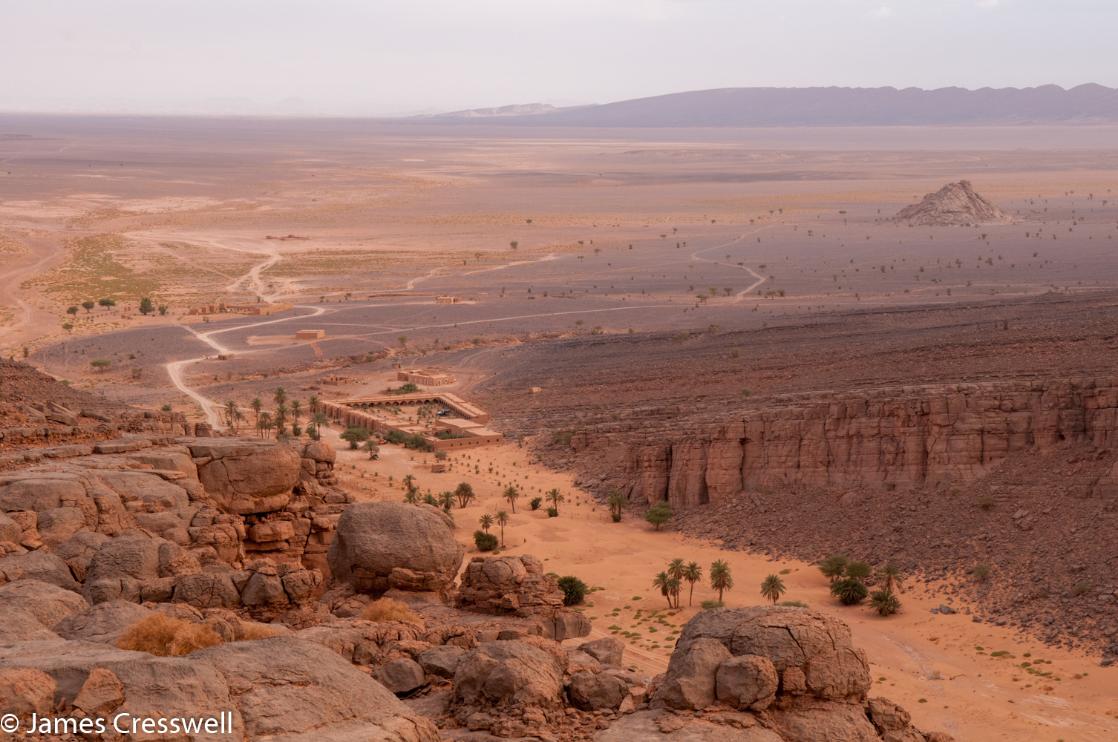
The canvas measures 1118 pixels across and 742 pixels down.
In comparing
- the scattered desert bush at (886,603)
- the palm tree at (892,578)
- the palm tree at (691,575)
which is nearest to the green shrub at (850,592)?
the scattered desert bush at (886,603)

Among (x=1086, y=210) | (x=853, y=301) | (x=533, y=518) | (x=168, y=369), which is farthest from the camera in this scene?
(x=1086, y=210)

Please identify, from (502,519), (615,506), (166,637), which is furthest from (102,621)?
(615,506)

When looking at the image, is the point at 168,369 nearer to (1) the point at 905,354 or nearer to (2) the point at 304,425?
(2) the point at 304,425

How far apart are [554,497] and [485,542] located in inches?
199

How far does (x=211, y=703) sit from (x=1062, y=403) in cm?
2563

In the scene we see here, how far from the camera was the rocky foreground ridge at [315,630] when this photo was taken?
1151 centimetres

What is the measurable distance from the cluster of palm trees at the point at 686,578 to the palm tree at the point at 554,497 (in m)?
8.30

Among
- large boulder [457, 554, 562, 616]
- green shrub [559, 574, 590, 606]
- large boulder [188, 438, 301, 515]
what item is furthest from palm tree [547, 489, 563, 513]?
large boulder [457, 554, 562, 616]

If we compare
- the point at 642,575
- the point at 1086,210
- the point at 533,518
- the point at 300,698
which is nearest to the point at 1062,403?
the point at 642,575

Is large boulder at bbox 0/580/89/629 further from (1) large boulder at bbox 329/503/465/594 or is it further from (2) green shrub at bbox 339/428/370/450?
(2) green shrub at bbox 339/428/370/450

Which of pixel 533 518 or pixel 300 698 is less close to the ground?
pixel 300 698

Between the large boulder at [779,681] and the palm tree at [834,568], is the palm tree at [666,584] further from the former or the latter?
the large boulder at [779,681]

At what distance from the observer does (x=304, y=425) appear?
49.6m

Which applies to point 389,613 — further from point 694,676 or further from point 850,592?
point 850,592
